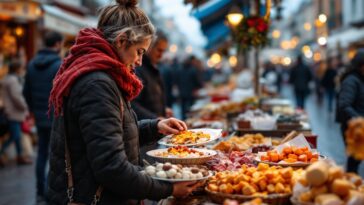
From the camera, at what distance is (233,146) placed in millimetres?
4910

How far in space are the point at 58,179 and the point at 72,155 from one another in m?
0.18

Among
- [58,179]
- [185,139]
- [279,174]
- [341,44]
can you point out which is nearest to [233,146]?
Answer: [185,139]

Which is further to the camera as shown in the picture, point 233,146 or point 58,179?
point 233,146

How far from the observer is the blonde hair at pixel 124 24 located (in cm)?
300

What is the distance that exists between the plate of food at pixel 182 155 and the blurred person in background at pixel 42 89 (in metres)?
3.74

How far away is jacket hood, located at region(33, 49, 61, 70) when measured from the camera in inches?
289

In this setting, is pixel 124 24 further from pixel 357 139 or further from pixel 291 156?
pixel 291 156

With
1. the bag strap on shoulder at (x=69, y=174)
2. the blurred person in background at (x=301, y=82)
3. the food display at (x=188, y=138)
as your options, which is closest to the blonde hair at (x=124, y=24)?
the bag strap on shoulder at (x=69, y=174)

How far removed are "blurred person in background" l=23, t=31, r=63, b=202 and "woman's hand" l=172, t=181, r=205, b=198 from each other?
4483 millimetres

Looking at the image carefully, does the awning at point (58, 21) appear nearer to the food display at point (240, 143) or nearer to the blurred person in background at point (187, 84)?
the blurred person in background at point (187, 84)

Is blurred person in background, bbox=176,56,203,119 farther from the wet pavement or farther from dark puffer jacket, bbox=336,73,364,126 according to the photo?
dark puffer jacket, bbox=336,73,364,126

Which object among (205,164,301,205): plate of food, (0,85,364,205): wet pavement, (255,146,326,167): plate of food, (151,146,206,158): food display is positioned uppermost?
(151,146,206,158): food display

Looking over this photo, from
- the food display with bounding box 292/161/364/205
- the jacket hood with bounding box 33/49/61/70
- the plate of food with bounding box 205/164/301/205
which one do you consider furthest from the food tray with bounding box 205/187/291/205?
the jacket hood with bounding box 33/49/61/70

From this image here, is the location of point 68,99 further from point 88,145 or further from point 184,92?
point 184,92
